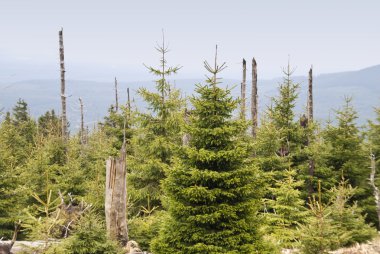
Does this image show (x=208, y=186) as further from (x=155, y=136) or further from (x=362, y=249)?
Result: (x=155, y=136)

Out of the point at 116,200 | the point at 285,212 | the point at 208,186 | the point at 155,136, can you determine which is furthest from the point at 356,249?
the point at 155,136

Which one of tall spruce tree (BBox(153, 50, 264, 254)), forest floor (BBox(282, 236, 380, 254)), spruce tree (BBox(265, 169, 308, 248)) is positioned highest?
tall spruce tree (BBox(153, 50, 264, 254))

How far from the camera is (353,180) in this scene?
58.2 ft

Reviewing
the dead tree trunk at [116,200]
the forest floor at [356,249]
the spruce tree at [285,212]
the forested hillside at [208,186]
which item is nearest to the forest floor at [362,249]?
the forest floor at [356,249]

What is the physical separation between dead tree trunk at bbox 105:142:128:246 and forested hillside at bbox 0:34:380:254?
44mm

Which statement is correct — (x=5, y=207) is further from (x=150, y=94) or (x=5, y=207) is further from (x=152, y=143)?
(x=150, y=94)

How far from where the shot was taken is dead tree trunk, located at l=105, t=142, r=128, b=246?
12180 mm

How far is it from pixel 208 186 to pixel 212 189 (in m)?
0.34

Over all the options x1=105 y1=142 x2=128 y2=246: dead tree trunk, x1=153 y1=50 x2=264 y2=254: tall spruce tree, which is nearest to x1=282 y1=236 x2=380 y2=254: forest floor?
x1=153 y1=50 x2=264 y2=254: tall spruce tree

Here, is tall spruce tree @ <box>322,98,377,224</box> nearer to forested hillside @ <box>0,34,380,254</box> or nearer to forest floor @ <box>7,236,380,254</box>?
forested hillside @ <box>0,34,380,254</box>

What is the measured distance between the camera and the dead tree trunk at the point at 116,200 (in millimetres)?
12180

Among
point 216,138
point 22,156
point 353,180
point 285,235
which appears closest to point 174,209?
point 216,138

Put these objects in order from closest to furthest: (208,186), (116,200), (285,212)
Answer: (208,186)
(116,200)
(285,212)

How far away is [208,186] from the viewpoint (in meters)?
8.78
